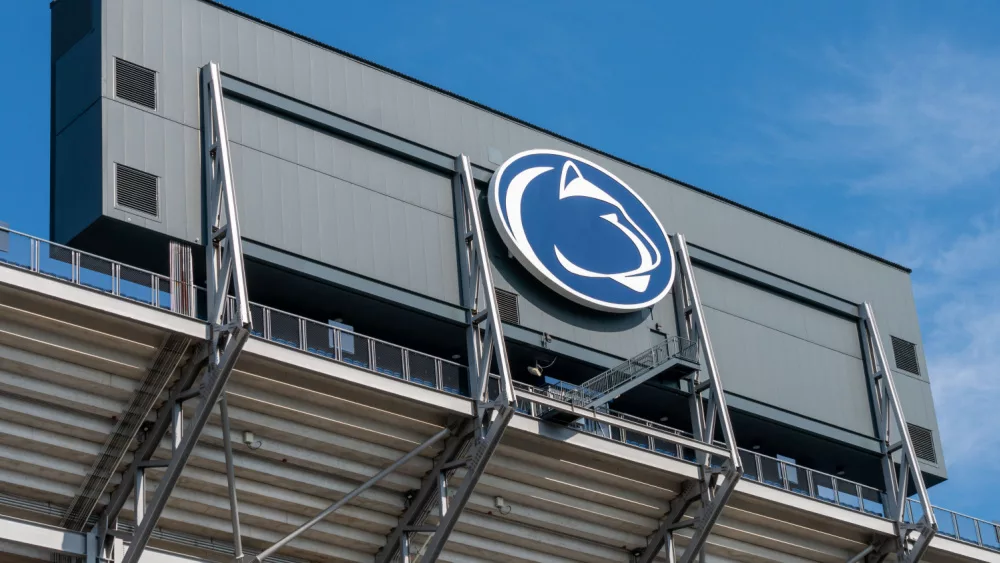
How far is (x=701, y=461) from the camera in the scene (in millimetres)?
45156

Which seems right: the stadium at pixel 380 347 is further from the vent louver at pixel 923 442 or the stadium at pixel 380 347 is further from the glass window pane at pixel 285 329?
the vent louver at pixel 923 442

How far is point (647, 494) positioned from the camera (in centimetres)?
4522

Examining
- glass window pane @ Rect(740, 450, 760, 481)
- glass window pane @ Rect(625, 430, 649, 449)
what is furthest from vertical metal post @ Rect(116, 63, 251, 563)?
glass window pane @ Rect(740, 450, 760, 481)

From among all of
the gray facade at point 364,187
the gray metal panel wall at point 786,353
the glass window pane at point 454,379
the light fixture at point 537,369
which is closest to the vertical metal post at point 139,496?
the gray facade at point 364,187

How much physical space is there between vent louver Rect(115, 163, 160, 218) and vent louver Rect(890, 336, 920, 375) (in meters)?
26.5

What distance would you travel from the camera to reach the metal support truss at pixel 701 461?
44.4m

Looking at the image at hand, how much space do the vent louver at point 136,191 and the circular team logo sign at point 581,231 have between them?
391 inches

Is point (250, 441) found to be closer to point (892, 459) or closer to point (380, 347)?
point (380, 347)

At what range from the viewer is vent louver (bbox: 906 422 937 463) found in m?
53.6

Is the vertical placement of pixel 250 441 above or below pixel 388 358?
below

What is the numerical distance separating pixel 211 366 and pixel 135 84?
8274 mm

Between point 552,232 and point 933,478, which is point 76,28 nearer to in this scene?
point 552,232

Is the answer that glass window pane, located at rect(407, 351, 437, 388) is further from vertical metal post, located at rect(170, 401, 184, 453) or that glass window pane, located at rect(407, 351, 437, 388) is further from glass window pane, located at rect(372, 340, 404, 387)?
vertical metal post, located at rect(170, 401, 184, 453)

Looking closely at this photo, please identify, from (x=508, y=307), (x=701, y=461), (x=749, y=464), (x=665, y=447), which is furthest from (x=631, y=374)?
(x=749, y=464)
